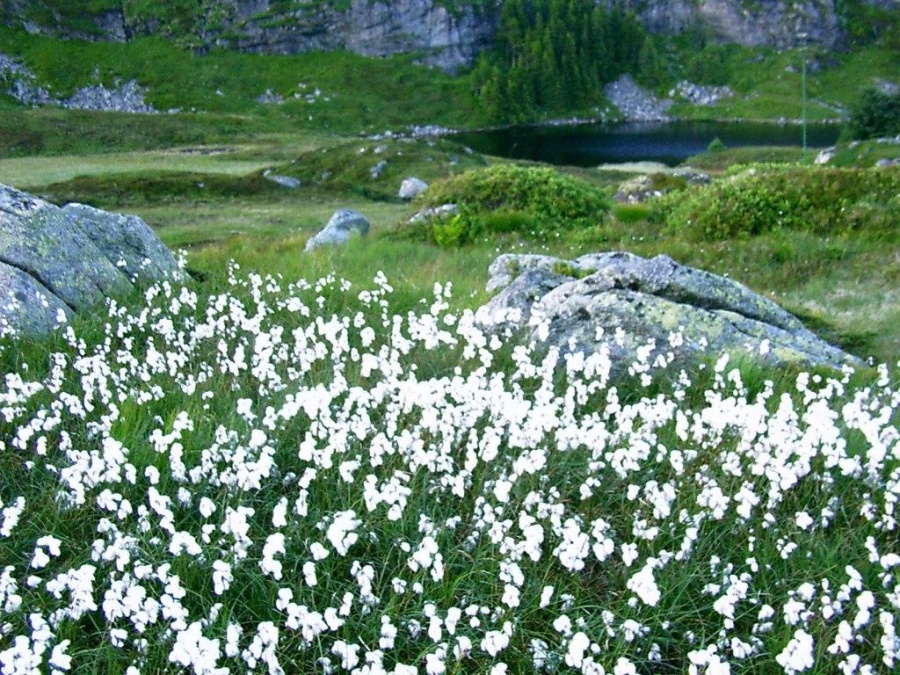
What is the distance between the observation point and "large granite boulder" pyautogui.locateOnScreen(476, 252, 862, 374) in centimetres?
892

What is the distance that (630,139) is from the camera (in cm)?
12344

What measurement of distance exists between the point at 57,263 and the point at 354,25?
7239 inches

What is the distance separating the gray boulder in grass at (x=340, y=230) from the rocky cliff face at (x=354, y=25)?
522ft

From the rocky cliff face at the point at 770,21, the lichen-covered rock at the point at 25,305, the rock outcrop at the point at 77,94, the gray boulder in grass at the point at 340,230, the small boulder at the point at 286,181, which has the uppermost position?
the rocky cliff face at the point at 770,21

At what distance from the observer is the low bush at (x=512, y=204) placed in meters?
20.3

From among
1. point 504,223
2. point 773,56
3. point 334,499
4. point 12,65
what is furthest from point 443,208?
point 773,56

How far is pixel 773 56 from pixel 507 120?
72.2 m

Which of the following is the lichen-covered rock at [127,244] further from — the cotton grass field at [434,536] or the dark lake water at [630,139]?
the dark lake water at [630,139]

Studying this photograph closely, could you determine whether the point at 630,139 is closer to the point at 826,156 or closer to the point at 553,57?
the point at 553,57

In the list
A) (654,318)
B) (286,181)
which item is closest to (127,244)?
(654,318)

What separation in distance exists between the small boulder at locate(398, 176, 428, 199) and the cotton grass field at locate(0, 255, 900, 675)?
52688 millimetres

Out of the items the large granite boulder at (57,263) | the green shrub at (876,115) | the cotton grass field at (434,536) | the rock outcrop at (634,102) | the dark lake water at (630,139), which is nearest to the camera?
the cotton grass field at (434,536)

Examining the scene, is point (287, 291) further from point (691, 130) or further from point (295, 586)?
point (691, 130)

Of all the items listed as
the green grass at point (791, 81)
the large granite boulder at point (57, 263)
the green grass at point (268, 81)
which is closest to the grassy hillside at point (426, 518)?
the large granite boulder at point (57, 263)
